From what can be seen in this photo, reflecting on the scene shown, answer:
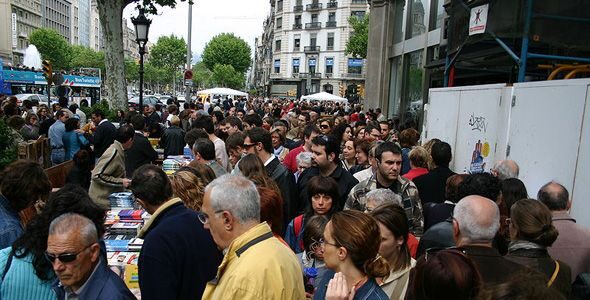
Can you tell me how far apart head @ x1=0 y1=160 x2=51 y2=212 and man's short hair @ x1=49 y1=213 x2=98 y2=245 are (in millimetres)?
1077

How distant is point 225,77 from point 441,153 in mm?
85090

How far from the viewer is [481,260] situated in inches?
112

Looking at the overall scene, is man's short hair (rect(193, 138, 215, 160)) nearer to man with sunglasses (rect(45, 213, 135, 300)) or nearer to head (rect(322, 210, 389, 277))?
man with sunglasses (rect(45, 213, 135, 300))

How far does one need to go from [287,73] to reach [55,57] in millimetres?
40203

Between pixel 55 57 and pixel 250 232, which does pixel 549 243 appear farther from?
pixel 55 57

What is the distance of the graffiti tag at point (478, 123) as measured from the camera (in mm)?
6116

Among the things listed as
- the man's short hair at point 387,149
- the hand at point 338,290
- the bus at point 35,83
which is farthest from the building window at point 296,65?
the hand at point 338,290

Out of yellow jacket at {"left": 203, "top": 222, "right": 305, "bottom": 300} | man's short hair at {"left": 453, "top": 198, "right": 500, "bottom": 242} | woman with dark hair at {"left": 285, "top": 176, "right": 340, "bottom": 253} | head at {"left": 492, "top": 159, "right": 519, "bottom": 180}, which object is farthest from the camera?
head at {"left": 492, "top": 159, "right": 519, "bottom": 180}

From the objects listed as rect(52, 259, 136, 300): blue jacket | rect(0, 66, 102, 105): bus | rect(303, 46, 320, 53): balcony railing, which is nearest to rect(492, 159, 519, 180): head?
rect(52, 259, 136, 300): blue jacket

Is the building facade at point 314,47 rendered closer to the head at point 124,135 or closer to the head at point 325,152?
the head at point 124,135

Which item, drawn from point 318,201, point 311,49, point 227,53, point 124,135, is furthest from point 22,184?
point 227,53

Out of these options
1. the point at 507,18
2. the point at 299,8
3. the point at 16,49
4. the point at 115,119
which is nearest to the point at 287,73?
the point at 299,8

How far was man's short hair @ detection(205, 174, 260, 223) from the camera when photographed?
8.23 ft

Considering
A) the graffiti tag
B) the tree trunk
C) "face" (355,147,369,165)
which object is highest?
the tree trunk
